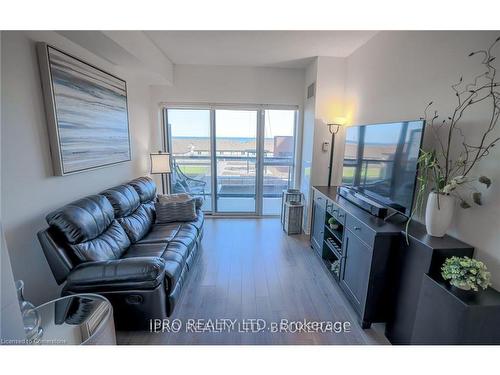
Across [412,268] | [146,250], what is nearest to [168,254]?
[146,250]

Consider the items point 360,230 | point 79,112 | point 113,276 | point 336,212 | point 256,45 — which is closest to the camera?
point 113,276

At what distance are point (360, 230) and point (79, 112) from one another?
8.81 feet

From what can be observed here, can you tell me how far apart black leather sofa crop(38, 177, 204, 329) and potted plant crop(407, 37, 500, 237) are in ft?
6.42

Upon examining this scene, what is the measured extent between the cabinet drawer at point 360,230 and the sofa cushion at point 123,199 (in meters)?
2.27

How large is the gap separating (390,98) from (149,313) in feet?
9.50

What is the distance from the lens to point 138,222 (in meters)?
2.56

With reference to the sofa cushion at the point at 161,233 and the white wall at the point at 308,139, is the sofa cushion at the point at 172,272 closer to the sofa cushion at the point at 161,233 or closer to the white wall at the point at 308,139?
the sofa cushion at the point at 161,233

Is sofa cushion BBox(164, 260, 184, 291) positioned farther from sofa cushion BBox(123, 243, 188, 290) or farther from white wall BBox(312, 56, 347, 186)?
white wall BBox(312, 56, 347, 186)

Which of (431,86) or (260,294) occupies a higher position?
(431,86)

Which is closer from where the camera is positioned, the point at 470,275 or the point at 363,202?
the point at 470,275

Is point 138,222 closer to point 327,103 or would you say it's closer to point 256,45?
point 256,45

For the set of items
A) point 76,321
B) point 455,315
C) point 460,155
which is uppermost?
point 460,155

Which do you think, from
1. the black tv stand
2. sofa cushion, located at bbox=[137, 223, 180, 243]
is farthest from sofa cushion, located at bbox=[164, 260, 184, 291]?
the black tv stand

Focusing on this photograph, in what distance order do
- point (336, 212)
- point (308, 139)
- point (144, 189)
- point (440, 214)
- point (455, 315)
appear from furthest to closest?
point (308, 139) < point (144, 189) < point (336, 212) < point (440, 214) < point (455, 315)
